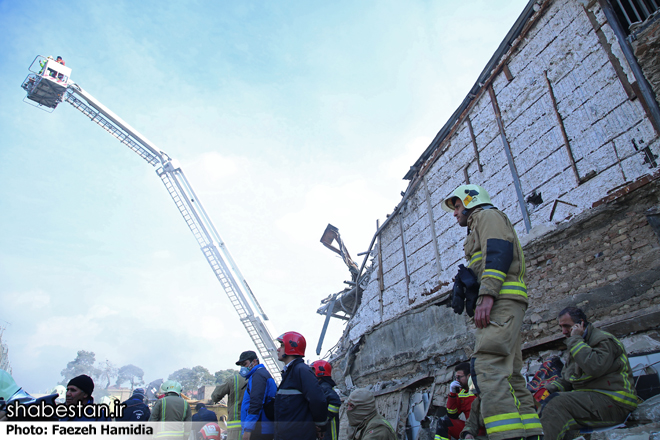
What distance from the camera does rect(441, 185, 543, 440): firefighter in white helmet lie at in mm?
2172

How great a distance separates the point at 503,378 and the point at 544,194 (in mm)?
4433

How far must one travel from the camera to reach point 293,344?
11.6 feet

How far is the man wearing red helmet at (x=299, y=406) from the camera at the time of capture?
309 centimetres

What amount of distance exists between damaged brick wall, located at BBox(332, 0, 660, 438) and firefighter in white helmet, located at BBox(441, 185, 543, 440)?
2928 mm

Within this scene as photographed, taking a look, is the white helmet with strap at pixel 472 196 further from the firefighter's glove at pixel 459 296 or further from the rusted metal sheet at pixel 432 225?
the rusted metal sheet at pixel 432 225

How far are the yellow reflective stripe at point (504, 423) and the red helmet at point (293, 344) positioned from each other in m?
1.80

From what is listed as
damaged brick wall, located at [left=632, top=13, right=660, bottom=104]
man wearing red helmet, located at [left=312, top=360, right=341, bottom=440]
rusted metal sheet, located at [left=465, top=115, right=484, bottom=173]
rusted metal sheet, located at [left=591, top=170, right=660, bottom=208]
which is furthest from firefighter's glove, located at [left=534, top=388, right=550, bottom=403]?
rusted metal sheet, located at [left=465, top=115, right=484, bottom=173]

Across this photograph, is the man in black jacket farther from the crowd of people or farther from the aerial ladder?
the aerial ladder

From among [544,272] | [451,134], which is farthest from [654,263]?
[451,134]

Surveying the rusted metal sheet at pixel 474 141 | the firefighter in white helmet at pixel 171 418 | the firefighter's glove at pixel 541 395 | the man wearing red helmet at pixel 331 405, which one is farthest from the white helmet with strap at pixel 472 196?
the rusted metal sheet at pixel 474 141

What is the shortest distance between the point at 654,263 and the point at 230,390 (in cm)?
510

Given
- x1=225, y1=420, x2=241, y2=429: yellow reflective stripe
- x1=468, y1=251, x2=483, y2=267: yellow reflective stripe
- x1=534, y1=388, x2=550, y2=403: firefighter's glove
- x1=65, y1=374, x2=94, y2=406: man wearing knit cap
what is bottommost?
x1=225, y1=420, x2=241, y2=429: yellow reflective stripe

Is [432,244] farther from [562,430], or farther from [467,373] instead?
[562,430]

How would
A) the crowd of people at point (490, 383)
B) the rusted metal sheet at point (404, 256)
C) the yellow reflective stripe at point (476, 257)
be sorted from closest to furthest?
the crowd of people at point (490, 383) < the yellow reflective stripe at point (476, 257) < the rusted metal sheet at point (404, 256)
